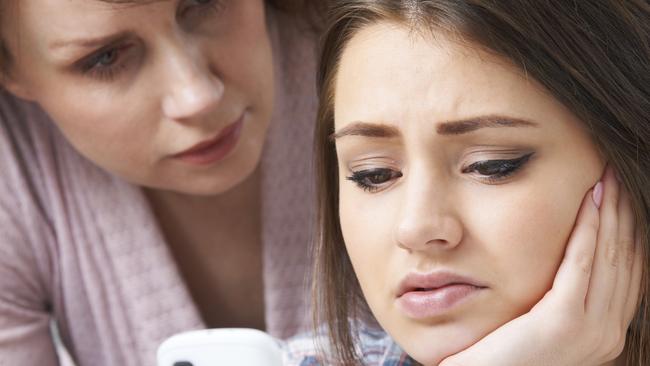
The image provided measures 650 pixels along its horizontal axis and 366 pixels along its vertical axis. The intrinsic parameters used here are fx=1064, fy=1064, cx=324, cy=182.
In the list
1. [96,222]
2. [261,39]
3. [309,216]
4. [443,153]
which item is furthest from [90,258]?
[443,153]

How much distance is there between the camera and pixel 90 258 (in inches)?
69.9

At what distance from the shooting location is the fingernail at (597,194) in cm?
109

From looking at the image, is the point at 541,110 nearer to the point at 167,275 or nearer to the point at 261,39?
the point at 261,39

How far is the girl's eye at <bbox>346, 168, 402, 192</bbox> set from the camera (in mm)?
1121

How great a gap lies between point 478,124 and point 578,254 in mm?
173

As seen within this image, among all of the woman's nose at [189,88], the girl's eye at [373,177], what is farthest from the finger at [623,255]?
the woman's nose at [189,88]

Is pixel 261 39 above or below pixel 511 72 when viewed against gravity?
above

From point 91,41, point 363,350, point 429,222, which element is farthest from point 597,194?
point 91,41

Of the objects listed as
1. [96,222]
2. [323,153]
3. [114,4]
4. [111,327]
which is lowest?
[111,327]

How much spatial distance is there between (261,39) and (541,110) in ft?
1.94

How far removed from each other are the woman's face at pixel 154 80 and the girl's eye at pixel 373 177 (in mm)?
346

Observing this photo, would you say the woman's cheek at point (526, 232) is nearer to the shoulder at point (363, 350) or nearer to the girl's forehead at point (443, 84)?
the girl's forehead at point (443, 84)

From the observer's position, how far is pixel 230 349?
1312 millimetres

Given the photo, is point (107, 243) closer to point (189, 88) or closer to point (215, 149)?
point (215, 149)
